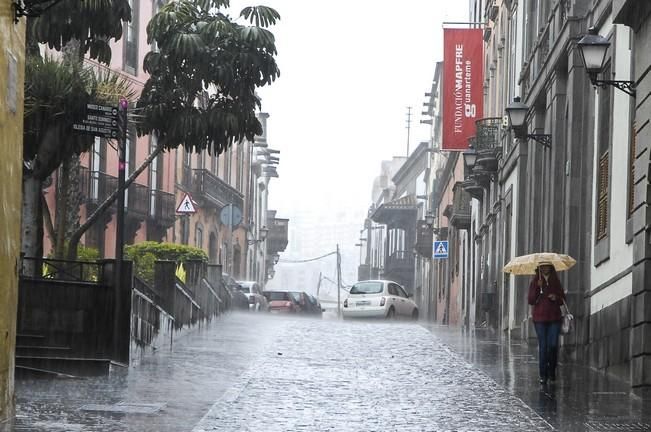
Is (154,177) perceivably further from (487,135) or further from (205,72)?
(205,72)

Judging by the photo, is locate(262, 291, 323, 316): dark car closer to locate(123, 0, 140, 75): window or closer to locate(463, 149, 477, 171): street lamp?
locate(123, 0, 140, 75): window

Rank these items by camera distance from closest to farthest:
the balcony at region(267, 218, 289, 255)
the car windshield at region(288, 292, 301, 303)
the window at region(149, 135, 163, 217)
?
the window at region(149, 135, 163, 217), the car windshield at region(288, 292, 301, 303), the balcony at region(267, 218, 289, 255)

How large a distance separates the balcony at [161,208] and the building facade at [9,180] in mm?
32150

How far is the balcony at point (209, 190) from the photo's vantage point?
5394cm

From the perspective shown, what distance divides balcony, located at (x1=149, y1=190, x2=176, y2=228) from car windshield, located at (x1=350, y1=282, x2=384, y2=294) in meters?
6.57

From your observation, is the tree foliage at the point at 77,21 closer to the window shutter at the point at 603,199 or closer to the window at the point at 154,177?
the window shutter at the point at 603,199

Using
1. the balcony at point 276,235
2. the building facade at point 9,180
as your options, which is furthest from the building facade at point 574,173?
the balcony at point 276,235

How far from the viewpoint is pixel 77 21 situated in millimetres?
19922

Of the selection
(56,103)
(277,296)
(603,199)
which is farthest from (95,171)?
(603,199)

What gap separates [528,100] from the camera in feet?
96.8

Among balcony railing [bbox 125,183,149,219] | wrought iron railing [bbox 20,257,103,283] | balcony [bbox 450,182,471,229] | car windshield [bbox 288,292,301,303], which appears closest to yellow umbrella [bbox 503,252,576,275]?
wrought iron railing [bbox 20,257,103,283]

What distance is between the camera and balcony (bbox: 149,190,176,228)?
44.9m

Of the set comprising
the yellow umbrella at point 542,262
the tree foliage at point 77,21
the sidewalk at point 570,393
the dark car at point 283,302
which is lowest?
the sidewalk at point 570,393

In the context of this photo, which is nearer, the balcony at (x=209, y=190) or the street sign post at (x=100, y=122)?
the street sign post at (x=100, y=122)
